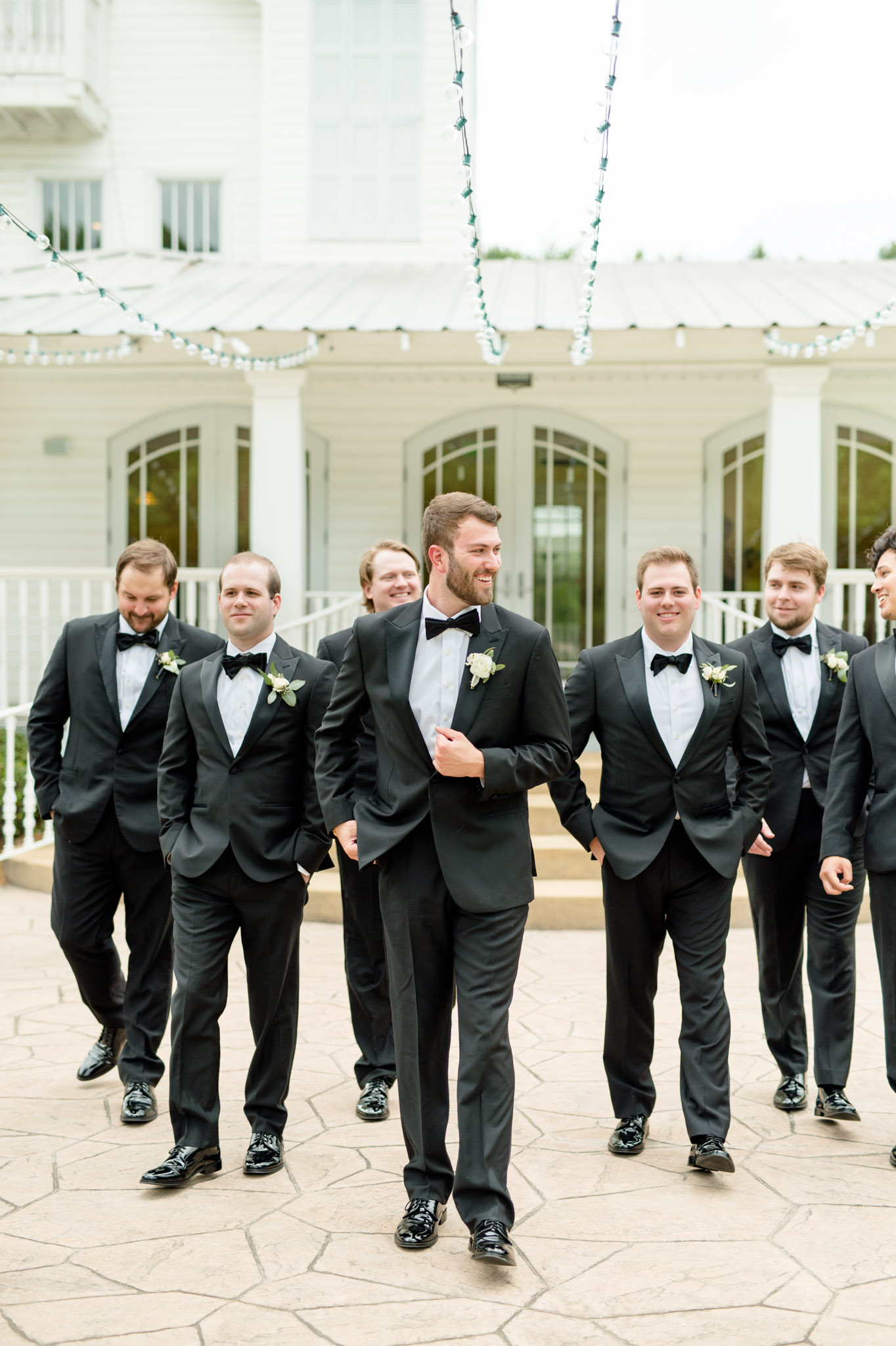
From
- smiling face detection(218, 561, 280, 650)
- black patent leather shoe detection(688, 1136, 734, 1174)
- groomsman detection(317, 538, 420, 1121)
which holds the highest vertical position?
smiling face detection(218, 561, 280, 650)

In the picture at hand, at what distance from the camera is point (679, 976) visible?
413 cm

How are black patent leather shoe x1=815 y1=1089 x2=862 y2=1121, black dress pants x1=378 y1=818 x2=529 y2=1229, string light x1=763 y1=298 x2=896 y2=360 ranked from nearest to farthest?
1. black dress pants x1=378 y1=818 x2=529 y2=1229
2. black patent leather shoe x1=815 y1=1089 x2=862 y2=1121
3. string light x1=763 y1=298 x2=896 y2=360

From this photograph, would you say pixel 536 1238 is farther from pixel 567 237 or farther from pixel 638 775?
pixel 567 237

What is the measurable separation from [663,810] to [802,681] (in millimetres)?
1070

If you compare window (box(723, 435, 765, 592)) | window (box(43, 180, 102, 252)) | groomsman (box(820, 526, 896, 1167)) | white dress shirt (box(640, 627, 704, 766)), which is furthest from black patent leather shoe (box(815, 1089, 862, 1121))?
window (box(43, 180, 102, 252))

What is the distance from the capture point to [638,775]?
14.0 feet

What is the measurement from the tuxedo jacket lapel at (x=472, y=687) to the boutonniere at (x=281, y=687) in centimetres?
73

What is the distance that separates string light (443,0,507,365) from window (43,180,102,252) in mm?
6972

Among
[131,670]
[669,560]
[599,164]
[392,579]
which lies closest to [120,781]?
[131,670]

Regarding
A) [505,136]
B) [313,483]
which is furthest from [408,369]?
[505,136]

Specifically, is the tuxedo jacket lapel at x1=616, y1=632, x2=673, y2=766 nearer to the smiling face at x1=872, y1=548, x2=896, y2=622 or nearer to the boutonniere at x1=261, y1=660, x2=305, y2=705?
the smiling face at x1=872, y1=548, x2=896, y2=622

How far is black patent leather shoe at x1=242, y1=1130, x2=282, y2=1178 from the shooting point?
13.4ft

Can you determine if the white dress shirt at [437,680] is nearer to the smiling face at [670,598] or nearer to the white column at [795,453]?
the smiling face at [670,598]

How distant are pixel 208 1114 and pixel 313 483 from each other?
891cm
